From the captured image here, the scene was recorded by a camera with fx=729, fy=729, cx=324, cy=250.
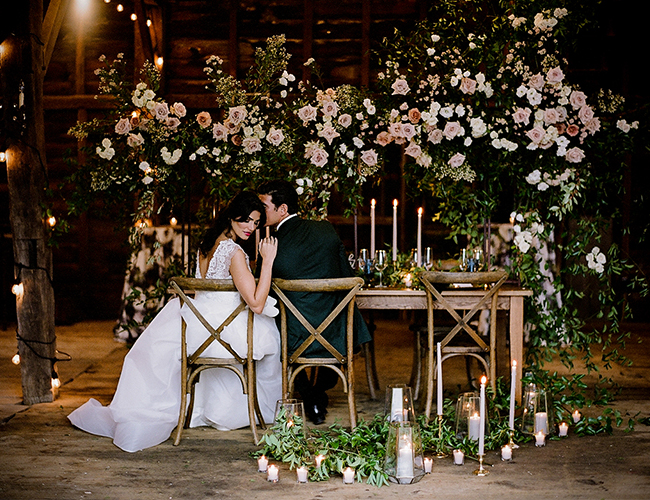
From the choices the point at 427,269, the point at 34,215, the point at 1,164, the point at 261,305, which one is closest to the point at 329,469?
the point at 261,305

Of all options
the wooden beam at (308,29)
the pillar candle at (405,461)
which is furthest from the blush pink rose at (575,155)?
the wooden beam at (308,29)

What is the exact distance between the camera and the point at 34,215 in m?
4.67

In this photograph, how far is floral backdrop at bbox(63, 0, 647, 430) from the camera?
173 inches

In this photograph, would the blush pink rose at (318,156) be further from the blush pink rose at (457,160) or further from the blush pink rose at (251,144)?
the blush pink rose at (457,160)

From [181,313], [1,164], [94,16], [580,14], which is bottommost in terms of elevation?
[181,313]

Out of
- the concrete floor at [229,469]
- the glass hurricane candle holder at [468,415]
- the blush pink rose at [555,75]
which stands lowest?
the concrete floor at [229,469]

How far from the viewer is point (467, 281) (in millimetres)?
3918

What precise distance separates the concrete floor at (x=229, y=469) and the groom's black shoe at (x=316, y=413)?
0.09 meters

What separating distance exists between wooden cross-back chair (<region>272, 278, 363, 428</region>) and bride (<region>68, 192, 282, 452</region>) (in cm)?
13

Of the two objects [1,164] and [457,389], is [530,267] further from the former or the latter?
[1,164]

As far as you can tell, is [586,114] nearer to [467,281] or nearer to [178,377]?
[467,281]

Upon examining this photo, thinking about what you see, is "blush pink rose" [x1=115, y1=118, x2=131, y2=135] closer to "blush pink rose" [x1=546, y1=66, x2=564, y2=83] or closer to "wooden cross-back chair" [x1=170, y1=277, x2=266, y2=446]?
"wooden cross-back chair" [x1=170, y1=277, x2=266, y2=446]

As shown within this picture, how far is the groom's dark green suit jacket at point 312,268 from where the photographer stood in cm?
404

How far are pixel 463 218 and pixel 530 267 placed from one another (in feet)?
1.71
